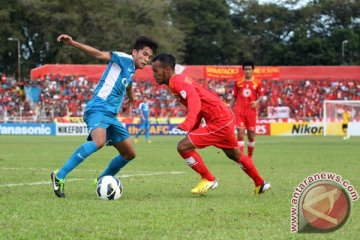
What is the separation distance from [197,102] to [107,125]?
1313 millimetres

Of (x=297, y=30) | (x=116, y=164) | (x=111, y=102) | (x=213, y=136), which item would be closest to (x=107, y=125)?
(x=111, y=102)

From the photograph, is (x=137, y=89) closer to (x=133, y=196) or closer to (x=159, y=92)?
(x=159, y=92)

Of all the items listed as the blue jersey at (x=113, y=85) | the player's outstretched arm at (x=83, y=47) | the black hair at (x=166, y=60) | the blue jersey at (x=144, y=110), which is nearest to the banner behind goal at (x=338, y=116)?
the blue jersey at (x=144, y=110)

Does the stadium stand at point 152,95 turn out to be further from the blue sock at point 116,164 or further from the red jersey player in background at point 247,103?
the blue sock at point 116,164

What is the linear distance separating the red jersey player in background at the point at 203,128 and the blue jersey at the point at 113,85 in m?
0.44

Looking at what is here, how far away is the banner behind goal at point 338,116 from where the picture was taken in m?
44.4

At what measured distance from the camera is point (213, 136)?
33.0 ft

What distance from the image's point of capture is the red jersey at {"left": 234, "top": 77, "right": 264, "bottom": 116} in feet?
59.5

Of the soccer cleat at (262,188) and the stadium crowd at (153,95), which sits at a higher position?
the soccer cleat at (262,188)

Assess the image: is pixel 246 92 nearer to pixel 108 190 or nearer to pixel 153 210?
pixel 108 190

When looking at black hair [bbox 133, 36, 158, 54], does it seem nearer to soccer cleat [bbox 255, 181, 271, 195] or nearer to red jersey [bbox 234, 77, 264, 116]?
soccer cleat [bbox 255, 181, 271, 195]

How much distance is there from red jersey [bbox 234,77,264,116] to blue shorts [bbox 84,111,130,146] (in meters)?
8.11

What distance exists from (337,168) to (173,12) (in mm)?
81935

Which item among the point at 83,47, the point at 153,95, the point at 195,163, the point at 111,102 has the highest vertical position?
the point at 83,47
